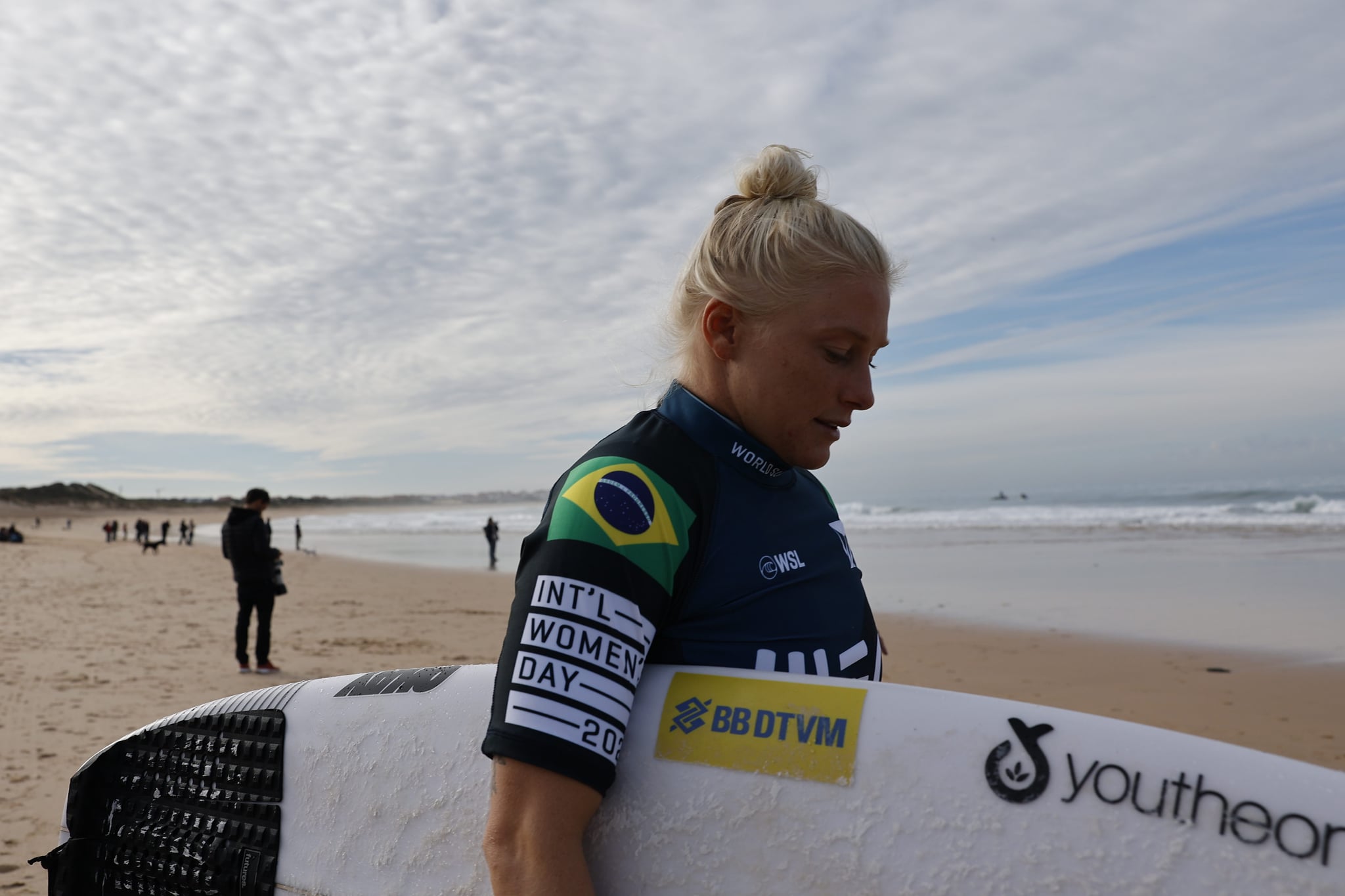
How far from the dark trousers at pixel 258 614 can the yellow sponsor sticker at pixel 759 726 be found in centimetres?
688

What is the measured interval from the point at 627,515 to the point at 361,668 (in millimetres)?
8191

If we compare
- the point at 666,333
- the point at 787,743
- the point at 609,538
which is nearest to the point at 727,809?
the point at 787,743

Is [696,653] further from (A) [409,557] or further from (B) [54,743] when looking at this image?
(A) [409,557]

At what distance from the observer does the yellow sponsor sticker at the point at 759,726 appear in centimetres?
128

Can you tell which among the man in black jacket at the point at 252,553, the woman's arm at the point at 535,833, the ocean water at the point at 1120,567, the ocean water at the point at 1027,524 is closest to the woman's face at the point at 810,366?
the woman's arm at the point at 535,833

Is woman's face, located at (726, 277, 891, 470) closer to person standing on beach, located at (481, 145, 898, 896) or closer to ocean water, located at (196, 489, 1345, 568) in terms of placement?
person standing on beach, located at (481, 145, 898, 896)

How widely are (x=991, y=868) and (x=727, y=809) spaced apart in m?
0.37

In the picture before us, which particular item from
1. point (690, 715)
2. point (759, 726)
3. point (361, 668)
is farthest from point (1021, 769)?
point (361, 668)

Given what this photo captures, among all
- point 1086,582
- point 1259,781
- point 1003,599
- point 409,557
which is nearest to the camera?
point 1259,781

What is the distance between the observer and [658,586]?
1.16 m

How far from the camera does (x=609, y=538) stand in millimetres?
1123

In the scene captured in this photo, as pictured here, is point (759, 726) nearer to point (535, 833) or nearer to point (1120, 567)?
point (535, 833)

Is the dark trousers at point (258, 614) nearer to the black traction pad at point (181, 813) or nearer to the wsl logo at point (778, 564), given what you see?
the black traction pad at point (181, 813)

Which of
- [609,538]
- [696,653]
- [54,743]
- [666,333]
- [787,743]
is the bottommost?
[54,743]
